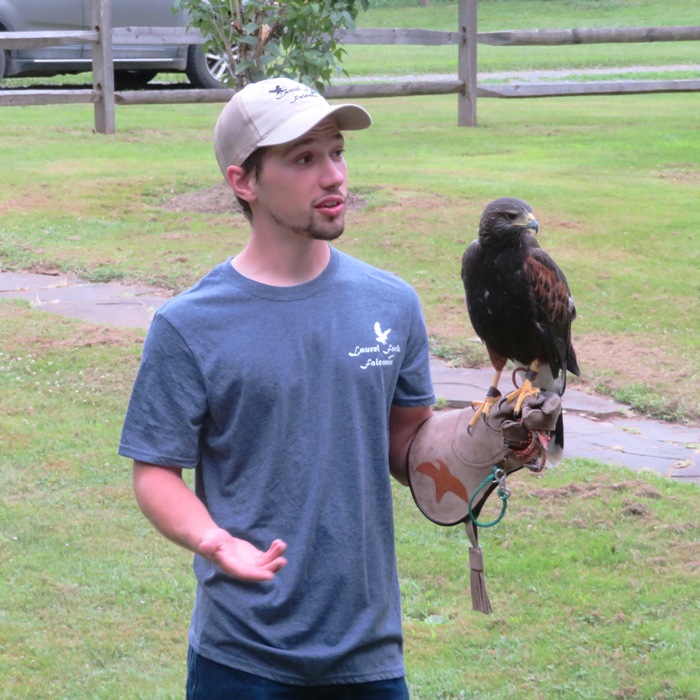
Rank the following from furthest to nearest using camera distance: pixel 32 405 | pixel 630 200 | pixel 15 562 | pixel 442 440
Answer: pixel 630 200, pixel 32 405, pixel 15 562, pixel 442 440

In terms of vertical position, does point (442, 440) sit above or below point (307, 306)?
below

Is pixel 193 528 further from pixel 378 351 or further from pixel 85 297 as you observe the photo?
pixel 85 297

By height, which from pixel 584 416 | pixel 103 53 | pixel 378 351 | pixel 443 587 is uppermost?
pixel 103 53

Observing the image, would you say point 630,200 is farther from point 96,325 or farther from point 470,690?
point 470,690

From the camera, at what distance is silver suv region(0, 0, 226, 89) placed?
1592 cm

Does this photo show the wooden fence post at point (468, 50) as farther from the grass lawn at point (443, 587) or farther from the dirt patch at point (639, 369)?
the grass lawn at point (443, 587)

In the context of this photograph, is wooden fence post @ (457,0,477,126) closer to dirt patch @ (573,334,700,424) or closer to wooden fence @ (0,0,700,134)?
wooden fence @ (0,0,700,134)

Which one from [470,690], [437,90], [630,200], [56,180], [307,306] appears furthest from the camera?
[437,90]

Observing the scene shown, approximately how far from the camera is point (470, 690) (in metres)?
4.28

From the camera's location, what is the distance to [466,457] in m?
2.93

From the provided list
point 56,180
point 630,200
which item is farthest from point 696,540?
point 56,180

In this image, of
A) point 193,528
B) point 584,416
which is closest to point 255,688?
point 193,528

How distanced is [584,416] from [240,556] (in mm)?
4917

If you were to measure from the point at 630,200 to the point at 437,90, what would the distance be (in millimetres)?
4409
